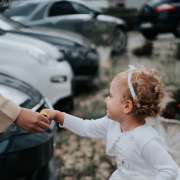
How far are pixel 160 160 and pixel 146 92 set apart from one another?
Answer: 0.31 metres

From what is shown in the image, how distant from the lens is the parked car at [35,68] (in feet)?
22.1

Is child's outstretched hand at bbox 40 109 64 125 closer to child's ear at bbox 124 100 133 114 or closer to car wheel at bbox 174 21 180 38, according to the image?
child's ear at bbox 124 100 133 114

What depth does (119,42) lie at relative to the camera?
15.0 metres

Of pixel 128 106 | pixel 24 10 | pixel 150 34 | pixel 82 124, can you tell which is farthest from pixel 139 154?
pixel 150 34

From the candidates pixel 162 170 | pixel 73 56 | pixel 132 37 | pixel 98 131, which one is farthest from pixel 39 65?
pixel 132 37

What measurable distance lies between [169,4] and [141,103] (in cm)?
1422

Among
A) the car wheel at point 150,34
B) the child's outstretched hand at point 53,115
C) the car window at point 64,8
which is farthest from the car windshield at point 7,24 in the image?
the car wheel at point 150,34

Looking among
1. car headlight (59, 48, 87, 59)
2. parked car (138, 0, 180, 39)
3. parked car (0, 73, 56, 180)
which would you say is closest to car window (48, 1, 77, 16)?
car headlight (59, 48, 87, 59)

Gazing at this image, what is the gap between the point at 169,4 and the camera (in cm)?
1652

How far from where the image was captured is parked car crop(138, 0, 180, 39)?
16.0 metres

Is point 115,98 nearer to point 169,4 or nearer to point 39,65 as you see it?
point 39,65

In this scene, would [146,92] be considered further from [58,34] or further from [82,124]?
[58,34]

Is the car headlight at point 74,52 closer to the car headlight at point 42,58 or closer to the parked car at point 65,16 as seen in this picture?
the parked car at point 65,16

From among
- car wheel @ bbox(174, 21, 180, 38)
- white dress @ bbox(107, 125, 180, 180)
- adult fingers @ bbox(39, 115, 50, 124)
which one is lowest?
car wheel @ bbox(174, 21, 180, 38)
